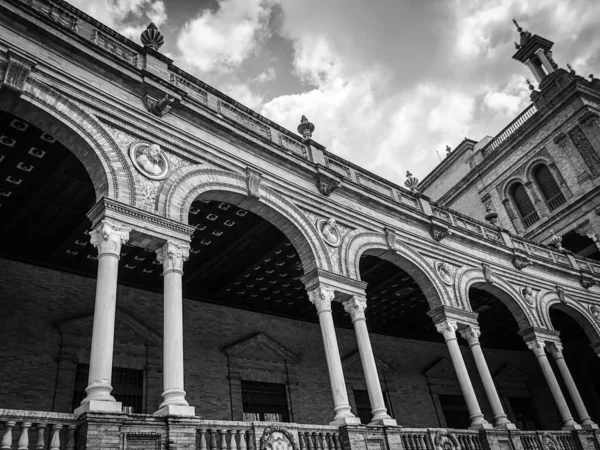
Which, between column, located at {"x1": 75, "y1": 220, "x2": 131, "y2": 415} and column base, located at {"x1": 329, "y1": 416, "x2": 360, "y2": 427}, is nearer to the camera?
column, located at {"x1": 75, "y1": 220, "x2": 131, "y2": 415}

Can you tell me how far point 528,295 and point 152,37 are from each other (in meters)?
14.8

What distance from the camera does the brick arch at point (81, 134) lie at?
27.8ft

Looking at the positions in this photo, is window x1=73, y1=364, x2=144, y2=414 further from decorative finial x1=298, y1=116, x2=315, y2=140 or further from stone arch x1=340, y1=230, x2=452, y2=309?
decorative finial x1=298, y1=116, x2=315, y2=140

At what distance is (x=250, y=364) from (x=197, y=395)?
208 centimetres

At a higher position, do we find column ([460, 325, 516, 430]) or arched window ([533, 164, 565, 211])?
arched window ([533, 164, 565, 211])

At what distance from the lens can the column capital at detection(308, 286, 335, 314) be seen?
1116 centimetres

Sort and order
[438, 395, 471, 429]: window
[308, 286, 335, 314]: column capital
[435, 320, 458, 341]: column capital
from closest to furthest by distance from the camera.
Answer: [308, 286, 335, 314]: column capital, [435, 320, 458, 341]: column capital, [438, 395, 471, 429]: window

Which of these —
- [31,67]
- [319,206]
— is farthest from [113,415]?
[319,206]

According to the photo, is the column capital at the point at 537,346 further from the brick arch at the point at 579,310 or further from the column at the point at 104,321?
the column at the point at 104,321

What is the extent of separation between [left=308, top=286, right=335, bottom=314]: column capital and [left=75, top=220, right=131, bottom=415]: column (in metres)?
4.63

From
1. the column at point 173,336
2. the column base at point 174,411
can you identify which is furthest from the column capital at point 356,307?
the column base at point 174,411

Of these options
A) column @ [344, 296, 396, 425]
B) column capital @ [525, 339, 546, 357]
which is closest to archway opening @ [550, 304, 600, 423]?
column capital @ [525, 339, 546, 357]

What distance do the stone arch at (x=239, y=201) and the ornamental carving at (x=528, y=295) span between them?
9324mm

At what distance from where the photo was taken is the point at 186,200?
9.71m
